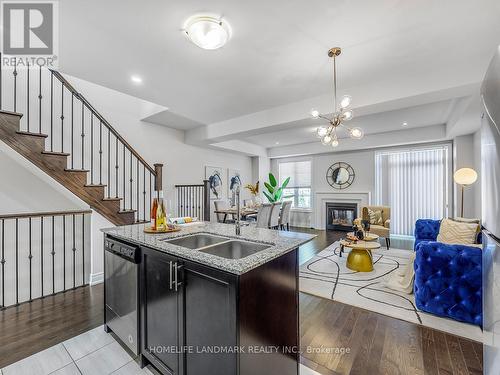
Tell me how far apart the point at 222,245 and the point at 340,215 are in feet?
19.7

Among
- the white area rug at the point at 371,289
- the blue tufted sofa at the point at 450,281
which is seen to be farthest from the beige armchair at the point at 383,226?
the blue tufted sofa at the point at 450,281

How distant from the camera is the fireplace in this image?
6.75 meters

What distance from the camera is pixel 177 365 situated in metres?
1.46

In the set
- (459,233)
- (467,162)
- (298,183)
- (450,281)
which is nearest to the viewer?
(450,281)

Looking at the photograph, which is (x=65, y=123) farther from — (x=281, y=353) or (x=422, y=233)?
(x=422, y=233)

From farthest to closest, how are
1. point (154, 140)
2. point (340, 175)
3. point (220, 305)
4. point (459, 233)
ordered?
point (340, 175), point (154, 140), point (459, 233), point (220, 305)

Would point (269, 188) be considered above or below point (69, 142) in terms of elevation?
below

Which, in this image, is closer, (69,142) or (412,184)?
(69,142)

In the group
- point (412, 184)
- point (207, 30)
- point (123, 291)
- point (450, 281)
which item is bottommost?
point (450, 281)

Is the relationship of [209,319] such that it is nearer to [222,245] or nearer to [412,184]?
[222,245]

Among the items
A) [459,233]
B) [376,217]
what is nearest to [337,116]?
[459,233]

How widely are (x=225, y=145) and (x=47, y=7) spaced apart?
4553 mm

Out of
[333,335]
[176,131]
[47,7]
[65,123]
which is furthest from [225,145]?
[333,335]

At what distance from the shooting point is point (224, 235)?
1.90 metres
